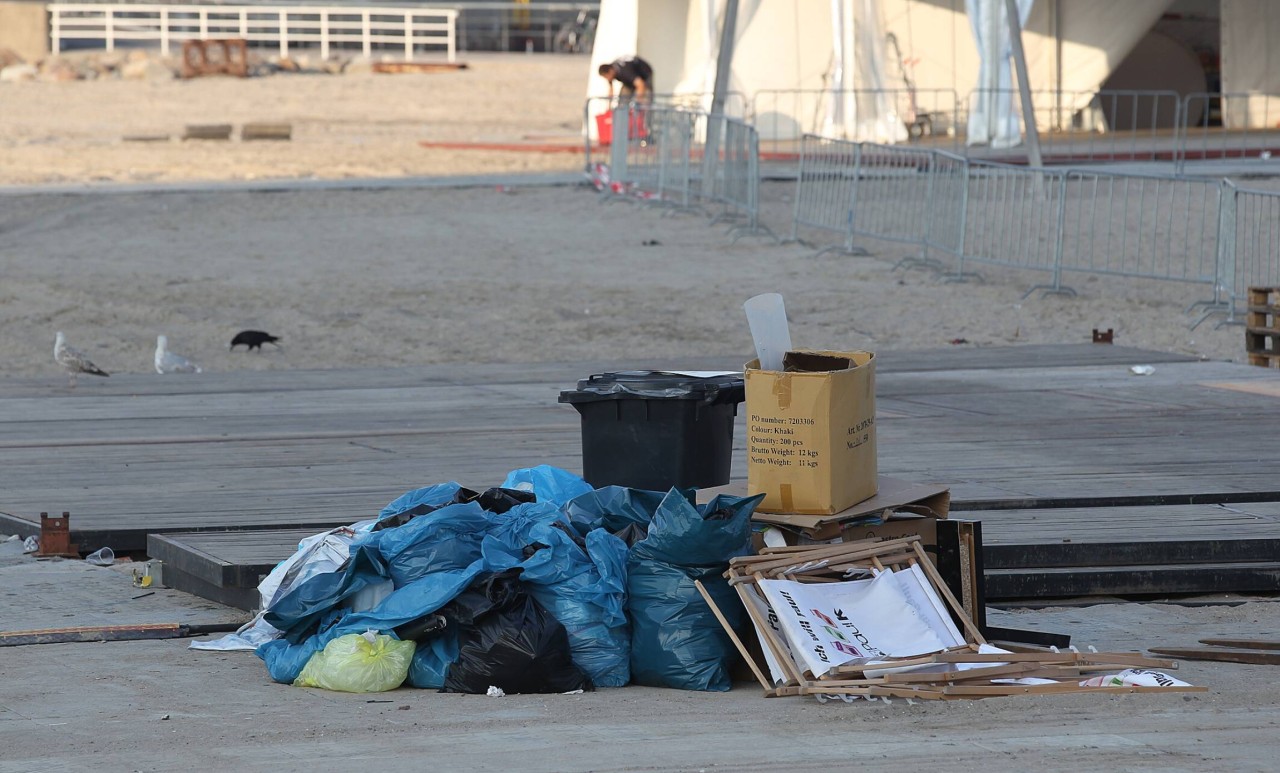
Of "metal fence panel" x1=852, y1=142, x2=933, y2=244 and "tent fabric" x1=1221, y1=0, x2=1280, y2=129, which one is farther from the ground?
"tent fabric" x1=1221, y1=0, x2=1280, y2=129

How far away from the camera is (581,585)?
5.39m

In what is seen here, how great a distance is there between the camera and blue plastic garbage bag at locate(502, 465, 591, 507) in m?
6.15

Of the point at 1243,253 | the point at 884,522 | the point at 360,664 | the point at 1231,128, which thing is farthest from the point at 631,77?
the point at 360,664

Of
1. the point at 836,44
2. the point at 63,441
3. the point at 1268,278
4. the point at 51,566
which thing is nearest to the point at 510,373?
the point at 63,441

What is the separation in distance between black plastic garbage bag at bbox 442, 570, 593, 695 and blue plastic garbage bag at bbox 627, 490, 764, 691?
245 millimetres

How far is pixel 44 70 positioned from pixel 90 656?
4619 cm

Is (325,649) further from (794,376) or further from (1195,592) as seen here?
(1195,592)

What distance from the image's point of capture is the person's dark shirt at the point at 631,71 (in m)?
25.8

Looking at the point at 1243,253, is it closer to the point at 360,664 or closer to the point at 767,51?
the point at 767,51

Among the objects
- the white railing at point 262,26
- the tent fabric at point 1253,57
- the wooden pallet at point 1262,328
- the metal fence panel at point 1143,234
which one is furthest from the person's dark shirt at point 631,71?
the white railing at point 262,26

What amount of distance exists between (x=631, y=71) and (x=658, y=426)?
20809mm

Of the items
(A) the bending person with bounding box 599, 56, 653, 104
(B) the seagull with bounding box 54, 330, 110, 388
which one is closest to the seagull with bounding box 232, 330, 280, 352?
(B) the seagull with bounding box 54, 330, 110, 388

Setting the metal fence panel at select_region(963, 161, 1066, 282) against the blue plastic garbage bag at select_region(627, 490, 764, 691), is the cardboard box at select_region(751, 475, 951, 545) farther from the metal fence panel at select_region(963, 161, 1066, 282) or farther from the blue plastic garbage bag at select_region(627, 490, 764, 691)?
the metal fence panel at select_region(963, 161, 1066, 282)

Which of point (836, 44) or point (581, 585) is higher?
point (836, 44)
